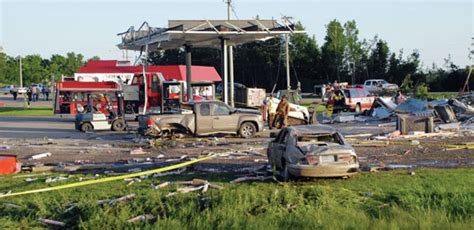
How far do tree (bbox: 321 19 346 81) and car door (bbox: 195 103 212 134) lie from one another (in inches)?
2537

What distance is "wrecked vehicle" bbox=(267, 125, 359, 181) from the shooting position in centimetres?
1264

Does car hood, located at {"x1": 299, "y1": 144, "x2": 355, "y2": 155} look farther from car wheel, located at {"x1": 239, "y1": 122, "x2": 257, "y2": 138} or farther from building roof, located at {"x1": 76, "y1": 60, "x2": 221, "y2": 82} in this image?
building roof, located at {"x1": 76, "y1": 60, "x2": 221, "y2": 82}

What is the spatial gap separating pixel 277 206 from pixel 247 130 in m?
13.7

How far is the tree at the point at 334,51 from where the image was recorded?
285 ft

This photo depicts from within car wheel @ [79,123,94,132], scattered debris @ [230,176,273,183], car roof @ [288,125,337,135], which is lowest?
scattered debris @ [230,176,273,183]

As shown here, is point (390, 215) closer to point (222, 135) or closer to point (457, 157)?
point (457, 157)

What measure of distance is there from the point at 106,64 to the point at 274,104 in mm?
43460

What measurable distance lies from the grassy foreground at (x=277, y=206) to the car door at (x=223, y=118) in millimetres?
10574

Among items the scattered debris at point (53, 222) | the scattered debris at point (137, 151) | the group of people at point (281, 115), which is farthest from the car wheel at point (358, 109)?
the scattered debris at point (53, 222)

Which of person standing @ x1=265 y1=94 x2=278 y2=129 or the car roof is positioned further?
person standing @ x1=265 y1=94 x2=278 y2=129

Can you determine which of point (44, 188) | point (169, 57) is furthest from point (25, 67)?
point (44, 188)

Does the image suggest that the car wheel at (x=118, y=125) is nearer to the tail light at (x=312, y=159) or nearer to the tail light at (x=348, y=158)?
the tail light at (x=312, y=159)

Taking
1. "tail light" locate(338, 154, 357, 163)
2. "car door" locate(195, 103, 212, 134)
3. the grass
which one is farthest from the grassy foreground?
the grass

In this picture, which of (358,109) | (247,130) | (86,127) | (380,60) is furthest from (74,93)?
(380,60)
